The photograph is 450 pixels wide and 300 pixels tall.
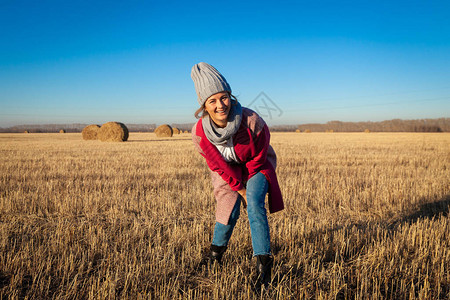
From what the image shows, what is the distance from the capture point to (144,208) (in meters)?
4.73

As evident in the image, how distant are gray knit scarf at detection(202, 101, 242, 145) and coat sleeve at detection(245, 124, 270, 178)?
25 cm

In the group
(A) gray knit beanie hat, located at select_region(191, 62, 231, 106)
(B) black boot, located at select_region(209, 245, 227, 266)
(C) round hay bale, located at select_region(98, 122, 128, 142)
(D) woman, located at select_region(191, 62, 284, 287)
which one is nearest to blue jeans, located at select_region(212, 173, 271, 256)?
(D) woman, located at select_region(191, 62, 284, 287)

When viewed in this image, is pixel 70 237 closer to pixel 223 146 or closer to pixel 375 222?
pixel 223 146

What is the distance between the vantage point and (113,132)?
26234 millimetres

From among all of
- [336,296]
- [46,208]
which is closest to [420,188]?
[336,296]

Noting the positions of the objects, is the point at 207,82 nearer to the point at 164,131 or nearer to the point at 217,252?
the point at 217,252

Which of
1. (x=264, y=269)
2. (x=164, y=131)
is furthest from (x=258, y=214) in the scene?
(x=164, y=131)

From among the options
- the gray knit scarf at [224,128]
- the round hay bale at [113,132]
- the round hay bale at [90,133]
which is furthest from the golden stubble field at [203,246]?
the round hay bale at [90,133]

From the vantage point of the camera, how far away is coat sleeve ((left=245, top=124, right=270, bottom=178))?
2.44 m

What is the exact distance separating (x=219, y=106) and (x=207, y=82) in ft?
0.74

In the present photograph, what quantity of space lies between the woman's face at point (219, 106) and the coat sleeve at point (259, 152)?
0.33 m

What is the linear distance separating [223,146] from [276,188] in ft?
2.00

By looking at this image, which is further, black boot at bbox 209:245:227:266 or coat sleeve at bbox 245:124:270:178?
black boot at bbox 209:245:227:266

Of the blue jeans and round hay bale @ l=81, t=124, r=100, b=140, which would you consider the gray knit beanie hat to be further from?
round hay bale @ l=81, t=124, r=100, b=140
